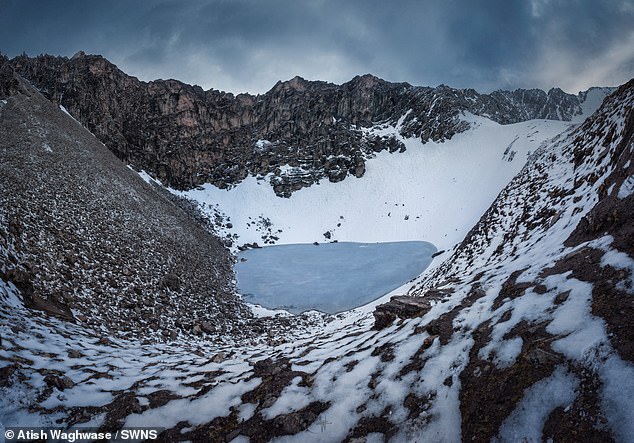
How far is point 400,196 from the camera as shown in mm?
48125

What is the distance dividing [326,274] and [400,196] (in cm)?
2814

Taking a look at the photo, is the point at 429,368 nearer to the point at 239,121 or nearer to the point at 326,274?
the point at 326,274

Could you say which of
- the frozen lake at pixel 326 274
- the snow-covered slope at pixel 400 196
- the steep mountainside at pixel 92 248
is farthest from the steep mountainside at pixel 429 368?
the snow-covered slope at pixel 400 196

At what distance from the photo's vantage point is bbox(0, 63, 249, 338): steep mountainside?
9.11 metres

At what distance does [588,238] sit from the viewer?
15.9ft

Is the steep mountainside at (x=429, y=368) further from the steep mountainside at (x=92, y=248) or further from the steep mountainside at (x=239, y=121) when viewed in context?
the steep mountainside at (x=239, y=121)

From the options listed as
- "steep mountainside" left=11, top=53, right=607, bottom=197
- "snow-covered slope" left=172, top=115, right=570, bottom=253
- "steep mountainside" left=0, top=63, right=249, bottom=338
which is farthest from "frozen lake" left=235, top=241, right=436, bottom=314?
"steep mountainside" left=11, top=53, right=607, bottom=197

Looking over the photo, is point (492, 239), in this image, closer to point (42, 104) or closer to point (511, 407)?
point (511, 407)

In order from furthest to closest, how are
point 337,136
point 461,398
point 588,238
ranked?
point 337,136
point 588,238
point 461,398

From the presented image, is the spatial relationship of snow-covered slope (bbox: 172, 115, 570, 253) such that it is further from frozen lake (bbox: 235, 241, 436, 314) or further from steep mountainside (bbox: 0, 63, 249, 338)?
steep mountainside (bbox: 0, 63, 249, 338)

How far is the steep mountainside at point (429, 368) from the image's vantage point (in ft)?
8.55

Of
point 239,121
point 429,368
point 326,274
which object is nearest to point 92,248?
point 429,368

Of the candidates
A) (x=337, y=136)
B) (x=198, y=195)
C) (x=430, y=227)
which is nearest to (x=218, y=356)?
(x=430, y=227)

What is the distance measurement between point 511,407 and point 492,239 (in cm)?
945
